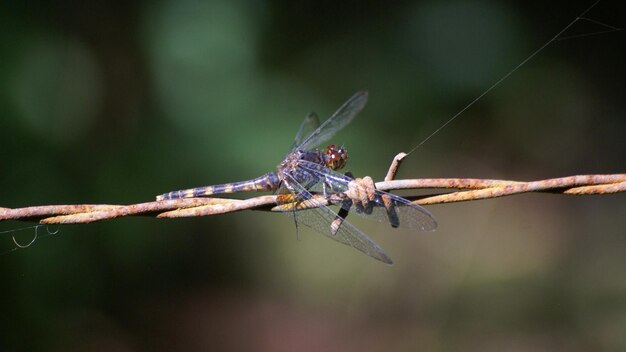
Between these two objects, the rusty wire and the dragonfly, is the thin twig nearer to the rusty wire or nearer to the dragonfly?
the rusty wire

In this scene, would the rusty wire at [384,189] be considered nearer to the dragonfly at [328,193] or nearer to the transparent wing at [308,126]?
the dragonfly at [328,193]

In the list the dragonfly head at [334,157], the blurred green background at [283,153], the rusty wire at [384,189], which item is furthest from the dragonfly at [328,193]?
the blurred green background at [283,153]

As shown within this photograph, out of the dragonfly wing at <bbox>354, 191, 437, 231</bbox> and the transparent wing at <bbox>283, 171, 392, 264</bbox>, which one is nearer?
the dragonfly wing at <bbox>354, 191, 437, 231</bbox>

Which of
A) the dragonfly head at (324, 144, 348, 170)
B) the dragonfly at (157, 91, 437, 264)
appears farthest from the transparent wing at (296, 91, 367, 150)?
the dragonfly head at (324, 144, 348, 170)

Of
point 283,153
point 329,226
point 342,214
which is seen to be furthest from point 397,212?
point 283,153

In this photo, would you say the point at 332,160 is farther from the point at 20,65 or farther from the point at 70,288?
the point at 20,65

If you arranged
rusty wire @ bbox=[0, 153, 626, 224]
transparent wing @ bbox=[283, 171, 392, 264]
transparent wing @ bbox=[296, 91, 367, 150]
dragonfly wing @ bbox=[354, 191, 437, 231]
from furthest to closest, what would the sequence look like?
transparent wing @ bbox=[296, 91, 367, 150], transparent wing @ bbox=[283, 171, 392, 264], dragonfly wing @ bbox=[354, 191, 437, 231], rusty wire @ bbox=[0, 153, 626, 224]

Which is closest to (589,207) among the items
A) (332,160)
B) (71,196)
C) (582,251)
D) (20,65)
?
(582,251)
